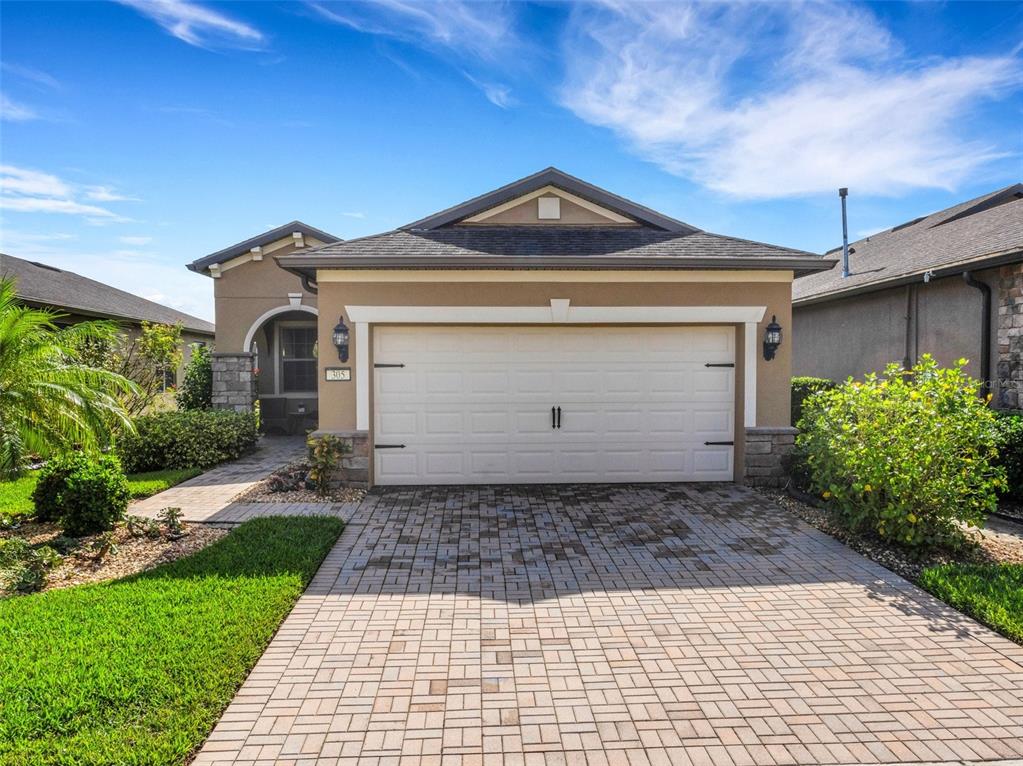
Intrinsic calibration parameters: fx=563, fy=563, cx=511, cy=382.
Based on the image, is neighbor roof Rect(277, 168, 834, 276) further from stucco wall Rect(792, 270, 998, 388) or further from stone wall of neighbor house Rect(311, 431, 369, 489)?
stucco wall Rect(792, 270, 998, 388)

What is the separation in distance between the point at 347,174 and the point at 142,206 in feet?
15.6

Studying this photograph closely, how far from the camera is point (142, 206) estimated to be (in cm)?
1240

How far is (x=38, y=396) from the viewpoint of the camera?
579 centimetres

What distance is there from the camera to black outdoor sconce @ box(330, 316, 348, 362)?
308 inches

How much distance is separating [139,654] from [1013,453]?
9.30 m

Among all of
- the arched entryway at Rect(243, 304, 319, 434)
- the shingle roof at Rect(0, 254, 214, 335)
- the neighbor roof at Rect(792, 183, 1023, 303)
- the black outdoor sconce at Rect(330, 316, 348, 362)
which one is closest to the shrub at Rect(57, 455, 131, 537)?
the black outdoor sconce at Rect(330, 316, 348, 362)

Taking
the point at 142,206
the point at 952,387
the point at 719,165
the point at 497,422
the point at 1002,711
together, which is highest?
the point at 719,165

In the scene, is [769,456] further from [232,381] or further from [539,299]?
[232,381]

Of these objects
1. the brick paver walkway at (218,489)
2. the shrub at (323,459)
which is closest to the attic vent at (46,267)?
the brick paver walkway at (218,489)

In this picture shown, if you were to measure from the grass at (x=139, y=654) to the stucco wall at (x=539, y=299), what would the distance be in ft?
9.99

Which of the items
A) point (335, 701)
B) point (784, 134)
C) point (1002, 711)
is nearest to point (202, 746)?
point (335, 701)

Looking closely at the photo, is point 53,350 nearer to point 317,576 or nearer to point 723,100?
point 317,576

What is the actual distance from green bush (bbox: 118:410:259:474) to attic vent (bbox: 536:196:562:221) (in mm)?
6963

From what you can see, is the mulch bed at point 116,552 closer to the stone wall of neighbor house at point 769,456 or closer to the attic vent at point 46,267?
the stone wall of neighbor house at point 769,456
